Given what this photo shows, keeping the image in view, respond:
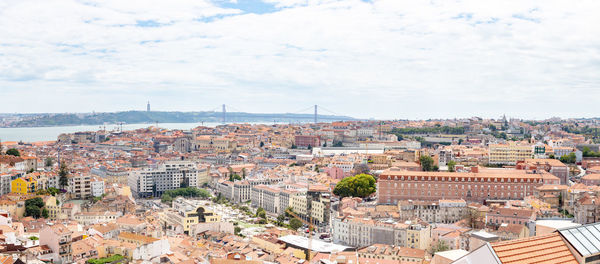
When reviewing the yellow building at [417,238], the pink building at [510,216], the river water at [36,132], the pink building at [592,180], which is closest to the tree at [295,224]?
the yellow building at [417,238]

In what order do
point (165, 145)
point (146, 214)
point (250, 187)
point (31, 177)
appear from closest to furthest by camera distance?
point (146, 214), point (31, 177), point (250, 187), point (165, 145)

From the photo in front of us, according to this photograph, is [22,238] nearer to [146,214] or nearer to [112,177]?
[146,214]

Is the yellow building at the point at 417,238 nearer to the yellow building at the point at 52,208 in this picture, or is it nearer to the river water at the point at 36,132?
the yellow building at the point at 52,208

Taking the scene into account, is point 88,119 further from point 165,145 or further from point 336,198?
point 336,198

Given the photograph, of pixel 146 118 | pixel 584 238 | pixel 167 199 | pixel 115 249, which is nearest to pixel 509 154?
pixel 167 199

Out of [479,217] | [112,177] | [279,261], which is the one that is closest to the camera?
[279,261]

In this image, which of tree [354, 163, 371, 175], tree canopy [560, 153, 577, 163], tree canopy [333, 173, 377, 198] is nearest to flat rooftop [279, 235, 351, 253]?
tree canopy [333, 173, 377, 198]

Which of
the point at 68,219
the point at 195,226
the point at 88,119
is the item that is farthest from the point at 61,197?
the point at 88,119

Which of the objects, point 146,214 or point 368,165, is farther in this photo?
point 368,165

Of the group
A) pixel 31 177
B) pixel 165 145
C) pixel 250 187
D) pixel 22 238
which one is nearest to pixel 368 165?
pixel 250 187
